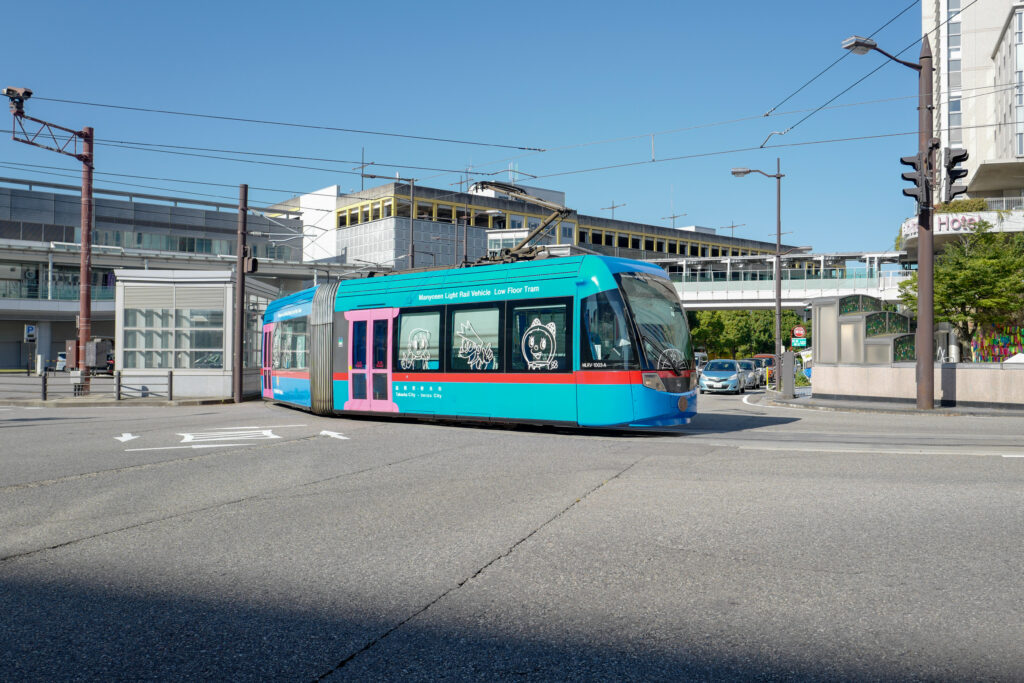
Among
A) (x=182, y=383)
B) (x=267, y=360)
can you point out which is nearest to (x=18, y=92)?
(x=182, y=383)

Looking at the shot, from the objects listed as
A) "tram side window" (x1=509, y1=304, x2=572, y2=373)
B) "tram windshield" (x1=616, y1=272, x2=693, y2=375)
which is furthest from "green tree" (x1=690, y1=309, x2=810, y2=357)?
"tram side window" (x1=509, y1=304, x2=572, y2=373)

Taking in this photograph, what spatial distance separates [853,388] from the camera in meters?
26.0

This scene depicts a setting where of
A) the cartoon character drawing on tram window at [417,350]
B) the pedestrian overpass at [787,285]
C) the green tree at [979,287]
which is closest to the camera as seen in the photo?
the cartoon character drawing on tram window at [417,350]

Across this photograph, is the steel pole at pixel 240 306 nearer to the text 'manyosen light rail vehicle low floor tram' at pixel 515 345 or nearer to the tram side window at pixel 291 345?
the tram side window at pixel 291 345

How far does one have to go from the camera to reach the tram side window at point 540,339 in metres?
14.2

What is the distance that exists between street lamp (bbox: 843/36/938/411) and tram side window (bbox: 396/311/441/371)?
12.3 meters

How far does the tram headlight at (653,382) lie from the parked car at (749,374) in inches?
977

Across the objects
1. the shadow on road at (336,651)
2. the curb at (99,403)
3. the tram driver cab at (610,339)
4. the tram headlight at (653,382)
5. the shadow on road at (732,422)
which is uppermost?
the tram driver cab at (610,339)

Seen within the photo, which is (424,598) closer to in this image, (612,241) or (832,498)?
(832,498)

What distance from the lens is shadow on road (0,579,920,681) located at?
3688mm

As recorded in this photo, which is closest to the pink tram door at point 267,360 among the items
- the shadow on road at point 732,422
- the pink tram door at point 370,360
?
the pink tram door at point 370,360

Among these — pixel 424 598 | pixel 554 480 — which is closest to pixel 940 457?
pixel 554 480

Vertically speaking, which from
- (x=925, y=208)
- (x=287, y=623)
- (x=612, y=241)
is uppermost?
(x=612, y=241)

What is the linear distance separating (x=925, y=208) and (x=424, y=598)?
19820 millimetres
